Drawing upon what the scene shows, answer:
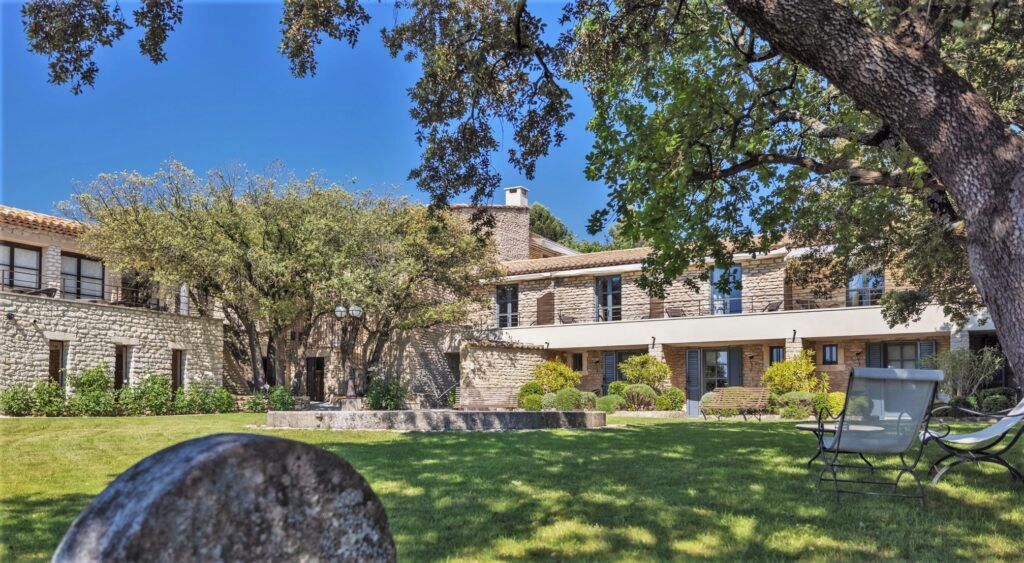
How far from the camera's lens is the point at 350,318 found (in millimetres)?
26844

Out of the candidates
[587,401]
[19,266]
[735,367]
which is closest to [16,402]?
[19,266]

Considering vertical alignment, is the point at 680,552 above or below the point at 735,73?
below

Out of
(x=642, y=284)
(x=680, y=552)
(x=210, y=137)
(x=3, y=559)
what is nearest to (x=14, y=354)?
(x=210, y=137)

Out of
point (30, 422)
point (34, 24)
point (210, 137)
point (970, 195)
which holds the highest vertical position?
point (210, 137)

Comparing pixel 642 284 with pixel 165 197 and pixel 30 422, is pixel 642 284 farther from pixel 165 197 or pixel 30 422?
pixel 165 197

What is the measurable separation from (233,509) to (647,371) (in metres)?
24.5

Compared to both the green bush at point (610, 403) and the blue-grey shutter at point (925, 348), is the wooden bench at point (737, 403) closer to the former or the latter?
the green bush at point (610, 403)

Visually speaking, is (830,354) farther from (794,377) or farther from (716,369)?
(716,369)

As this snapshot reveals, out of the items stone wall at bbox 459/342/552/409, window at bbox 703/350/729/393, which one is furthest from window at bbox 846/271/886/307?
stone wall at bbox 459/342/552/409

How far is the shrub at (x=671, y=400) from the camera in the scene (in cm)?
2492

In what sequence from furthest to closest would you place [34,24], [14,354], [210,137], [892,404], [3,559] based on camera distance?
[210,137] → [14,354] → [34,24] → [892,404] → [3,559]

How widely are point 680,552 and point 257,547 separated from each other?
2755mm

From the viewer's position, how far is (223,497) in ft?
7.56

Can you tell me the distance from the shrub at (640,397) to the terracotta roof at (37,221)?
738 inches
